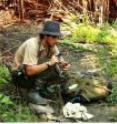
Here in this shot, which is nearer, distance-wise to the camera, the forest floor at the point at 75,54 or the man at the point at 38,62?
the man at the point at 38,62

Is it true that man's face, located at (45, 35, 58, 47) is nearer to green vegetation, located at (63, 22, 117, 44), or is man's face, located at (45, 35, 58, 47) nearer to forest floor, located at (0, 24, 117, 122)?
forest floor, located at (0, 24, 117, 122)

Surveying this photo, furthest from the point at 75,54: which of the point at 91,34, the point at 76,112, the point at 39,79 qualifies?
the point at 76,112

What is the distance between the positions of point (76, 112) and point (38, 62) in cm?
77

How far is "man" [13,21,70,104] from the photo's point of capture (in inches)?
237

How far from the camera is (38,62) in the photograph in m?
6.27

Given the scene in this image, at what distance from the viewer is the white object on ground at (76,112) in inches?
240

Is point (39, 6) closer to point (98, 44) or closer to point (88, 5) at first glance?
point (88, 5)

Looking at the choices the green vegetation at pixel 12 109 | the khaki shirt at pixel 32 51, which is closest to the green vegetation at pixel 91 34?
the green vegetation at pixel 12 109

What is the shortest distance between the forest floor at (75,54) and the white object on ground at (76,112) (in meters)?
0.14

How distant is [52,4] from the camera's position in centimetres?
1091

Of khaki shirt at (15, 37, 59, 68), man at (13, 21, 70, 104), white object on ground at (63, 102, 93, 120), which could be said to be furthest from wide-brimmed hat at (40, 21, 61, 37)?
white object on ground at (63, 102, 93, 120)

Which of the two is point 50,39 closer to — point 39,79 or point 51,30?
point 51,30

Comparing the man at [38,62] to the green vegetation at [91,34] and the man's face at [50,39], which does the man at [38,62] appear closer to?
the man's face at [50,39]

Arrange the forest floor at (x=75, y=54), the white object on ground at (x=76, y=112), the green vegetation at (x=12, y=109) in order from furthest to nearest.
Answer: the forest floor at (x=75, y=54) < the white object on ground at (x=76, y=112) < the green vegetation at (x=12, y=109)
